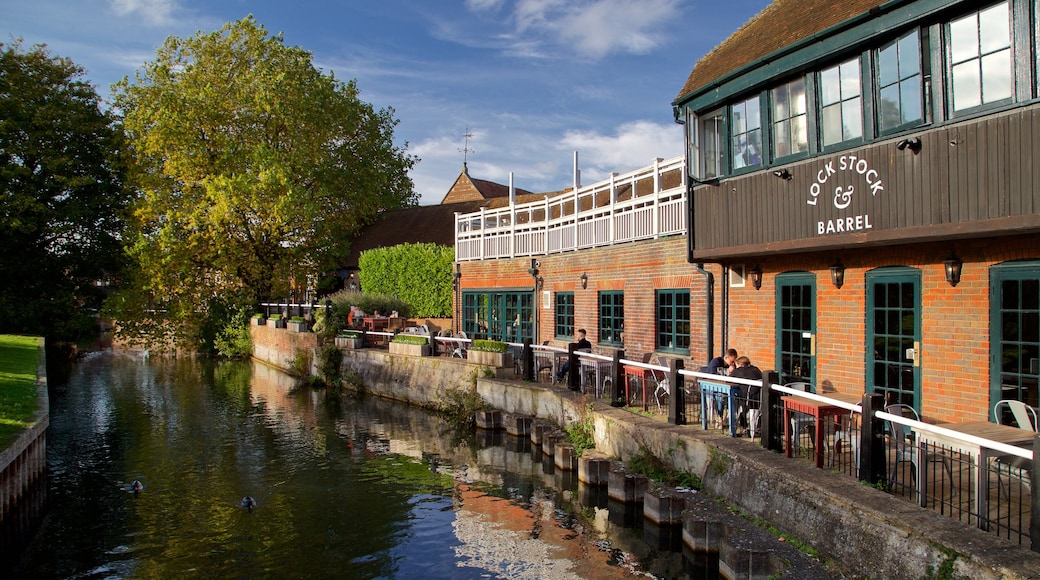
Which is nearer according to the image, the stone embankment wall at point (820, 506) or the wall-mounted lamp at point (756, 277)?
the stone embankment wall at point (820, 506)

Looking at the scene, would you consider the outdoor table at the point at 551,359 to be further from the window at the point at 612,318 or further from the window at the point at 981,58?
the window at the point at 981,58

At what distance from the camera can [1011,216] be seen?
7395mm

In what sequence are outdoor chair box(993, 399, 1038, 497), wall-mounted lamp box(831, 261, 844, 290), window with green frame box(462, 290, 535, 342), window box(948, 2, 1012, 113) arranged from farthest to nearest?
window with green frame box(462, 290, 535, 342), wall-mounted lamp box(831, 261, 844, 290), window box(948, 2, 1012, 113), outdoor chair box(993, 399, 1038, 497)

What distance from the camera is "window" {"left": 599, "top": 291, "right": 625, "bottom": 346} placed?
52.7ft

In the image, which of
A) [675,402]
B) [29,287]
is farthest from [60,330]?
[675,402]

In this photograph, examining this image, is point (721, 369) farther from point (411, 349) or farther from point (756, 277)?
point (411, 349)

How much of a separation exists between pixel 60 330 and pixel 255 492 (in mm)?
21993

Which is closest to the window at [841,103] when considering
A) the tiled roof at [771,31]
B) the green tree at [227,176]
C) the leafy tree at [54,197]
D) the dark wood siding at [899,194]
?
the dark wood siding at [899,194]

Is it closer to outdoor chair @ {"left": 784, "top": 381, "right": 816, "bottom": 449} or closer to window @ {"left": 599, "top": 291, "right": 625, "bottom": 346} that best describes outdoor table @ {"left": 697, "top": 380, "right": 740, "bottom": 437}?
outdoor chair @ {"left": 784, "top": 381, "right": 816, "bottom": 449}

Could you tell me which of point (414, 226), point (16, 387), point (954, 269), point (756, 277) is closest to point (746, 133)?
point (756, 277)

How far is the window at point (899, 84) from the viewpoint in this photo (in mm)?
8445

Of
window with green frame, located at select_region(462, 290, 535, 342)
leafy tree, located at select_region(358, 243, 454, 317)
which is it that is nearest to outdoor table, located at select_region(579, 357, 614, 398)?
window with green frame, located at select_region(462, 290, 535, 342)

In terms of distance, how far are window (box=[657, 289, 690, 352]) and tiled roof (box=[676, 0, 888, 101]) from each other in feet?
12.5

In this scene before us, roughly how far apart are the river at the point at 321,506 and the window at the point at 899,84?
5734 mm
